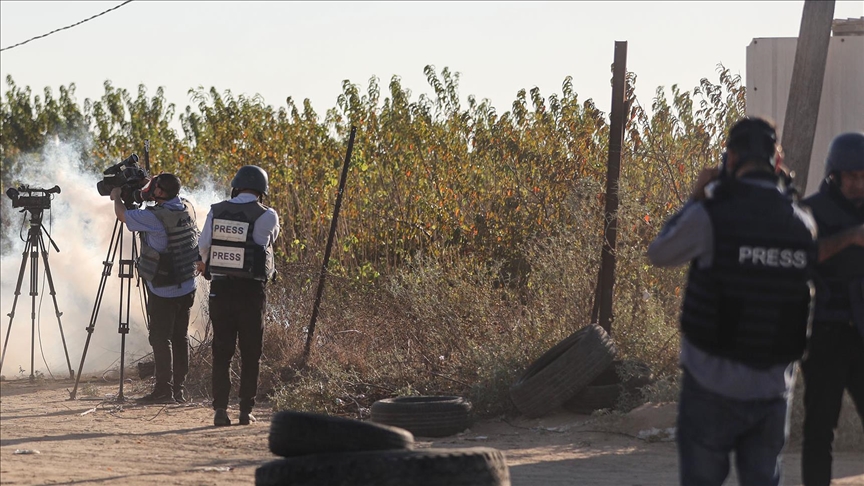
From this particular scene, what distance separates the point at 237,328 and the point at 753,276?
21.6 feet

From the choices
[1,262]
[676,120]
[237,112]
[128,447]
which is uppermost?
[237,112]

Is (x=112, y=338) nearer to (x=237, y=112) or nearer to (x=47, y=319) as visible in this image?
(x=47, y=319)

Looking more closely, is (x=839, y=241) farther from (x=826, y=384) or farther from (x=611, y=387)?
(x=611, y=387)

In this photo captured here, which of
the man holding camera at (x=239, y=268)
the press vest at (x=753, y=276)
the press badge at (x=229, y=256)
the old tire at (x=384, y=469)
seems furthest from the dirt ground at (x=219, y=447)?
the press vest at (x=753, y=276)

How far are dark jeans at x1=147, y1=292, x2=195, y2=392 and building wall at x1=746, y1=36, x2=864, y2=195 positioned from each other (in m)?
5.72

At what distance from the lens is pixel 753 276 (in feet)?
13.3

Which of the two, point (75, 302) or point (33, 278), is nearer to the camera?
point (33, 278)

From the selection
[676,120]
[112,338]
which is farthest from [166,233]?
[676,120]

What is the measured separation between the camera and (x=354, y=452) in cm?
591

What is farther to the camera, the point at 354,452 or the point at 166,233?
the point at 166,233

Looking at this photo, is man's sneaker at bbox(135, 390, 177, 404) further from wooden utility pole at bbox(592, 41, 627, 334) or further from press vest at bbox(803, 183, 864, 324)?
press vest at bbox(803, 183, 864, 324)

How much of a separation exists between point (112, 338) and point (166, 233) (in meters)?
4.47

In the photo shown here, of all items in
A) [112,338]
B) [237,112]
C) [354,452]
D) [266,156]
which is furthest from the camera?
[237,112]

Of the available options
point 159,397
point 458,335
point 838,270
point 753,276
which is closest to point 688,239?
point 753,276
